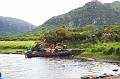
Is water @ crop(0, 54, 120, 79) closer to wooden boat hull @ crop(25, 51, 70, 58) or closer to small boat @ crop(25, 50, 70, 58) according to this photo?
wooden boat hull @ crop(25, 51, 70, 58)

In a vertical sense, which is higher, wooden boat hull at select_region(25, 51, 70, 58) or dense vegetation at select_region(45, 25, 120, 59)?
dense vegetation at select_region(45, 25, 120, 59)

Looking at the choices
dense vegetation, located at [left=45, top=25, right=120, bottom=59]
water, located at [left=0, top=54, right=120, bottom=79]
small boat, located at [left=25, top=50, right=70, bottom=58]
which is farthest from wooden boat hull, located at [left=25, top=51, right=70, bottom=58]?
water, located at [left=0, top=54, right=120, bottom=79]

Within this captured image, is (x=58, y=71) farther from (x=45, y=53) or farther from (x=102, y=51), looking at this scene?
(x=45, y=53)

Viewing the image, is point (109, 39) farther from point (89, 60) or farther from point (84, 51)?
point (89, 60)

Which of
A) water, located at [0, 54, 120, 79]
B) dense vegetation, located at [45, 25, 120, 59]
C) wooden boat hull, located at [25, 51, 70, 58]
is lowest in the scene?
water, located at [0, 54, 120, 79]

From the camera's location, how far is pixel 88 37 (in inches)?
7195

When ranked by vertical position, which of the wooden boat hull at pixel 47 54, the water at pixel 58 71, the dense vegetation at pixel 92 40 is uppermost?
the dense vegetation at pixel 92 40

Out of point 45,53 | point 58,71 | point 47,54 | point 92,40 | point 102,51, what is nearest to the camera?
point 58,71

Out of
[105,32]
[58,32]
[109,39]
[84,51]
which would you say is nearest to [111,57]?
[84,51]

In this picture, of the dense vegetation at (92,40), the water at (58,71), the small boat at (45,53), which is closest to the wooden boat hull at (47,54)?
the small boat at (45,53)

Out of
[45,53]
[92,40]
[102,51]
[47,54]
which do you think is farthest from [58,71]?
[92,40]

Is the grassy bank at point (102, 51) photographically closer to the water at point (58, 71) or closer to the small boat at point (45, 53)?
the small boat at point (45, 53)

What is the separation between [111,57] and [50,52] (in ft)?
138

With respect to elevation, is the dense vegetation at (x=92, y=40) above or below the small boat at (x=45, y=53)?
above
